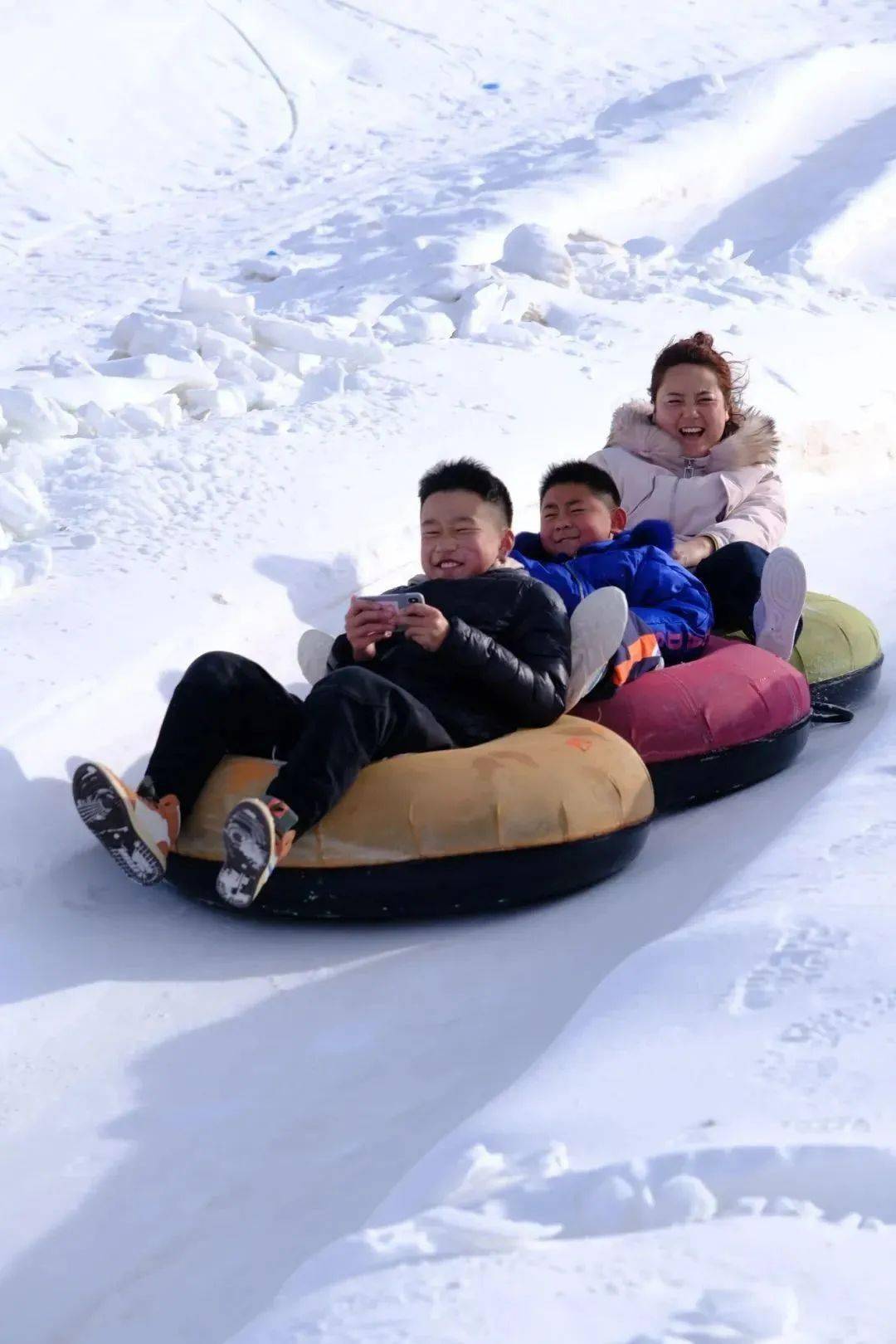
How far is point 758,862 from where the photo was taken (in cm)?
292

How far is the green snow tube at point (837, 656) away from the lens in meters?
4.25

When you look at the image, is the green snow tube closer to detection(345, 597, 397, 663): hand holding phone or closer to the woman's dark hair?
the woman's dark hair

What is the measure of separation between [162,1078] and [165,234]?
26.1 feet

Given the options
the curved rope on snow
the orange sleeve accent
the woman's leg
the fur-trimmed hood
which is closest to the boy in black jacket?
the woman's leg

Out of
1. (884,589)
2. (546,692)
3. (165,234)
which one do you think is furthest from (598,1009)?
(165,234)

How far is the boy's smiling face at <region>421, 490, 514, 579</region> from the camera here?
352cm

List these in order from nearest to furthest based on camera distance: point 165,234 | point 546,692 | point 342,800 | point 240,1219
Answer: point 240,1219 < point 342,800 < point 546,692 < point 165,234

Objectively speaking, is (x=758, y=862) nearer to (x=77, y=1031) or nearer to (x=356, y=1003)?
(x=356, y=1003)

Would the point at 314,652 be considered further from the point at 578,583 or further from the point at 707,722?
the point at 707,722

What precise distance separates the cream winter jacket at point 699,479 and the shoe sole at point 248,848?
6.24 ft

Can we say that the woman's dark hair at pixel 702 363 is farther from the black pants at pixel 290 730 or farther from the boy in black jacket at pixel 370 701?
the black pants at pixel 290 730

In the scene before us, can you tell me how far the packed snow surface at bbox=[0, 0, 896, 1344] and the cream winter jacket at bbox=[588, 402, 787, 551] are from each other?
0.56 m

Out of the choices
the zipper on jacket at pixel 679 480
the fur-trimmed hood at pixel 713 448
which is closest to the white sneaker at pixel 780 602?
the zipper on jacket at pixel 679 480

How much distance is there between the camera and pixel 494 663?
130 inches
